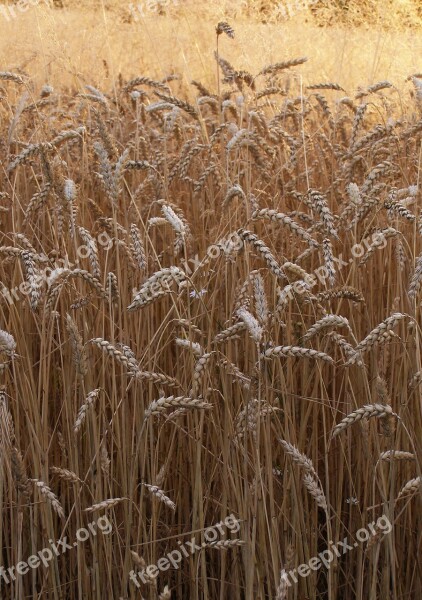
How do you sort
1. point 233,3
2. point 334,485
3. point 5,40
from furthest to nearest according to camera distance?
1. point 5,40
2. point 233,3
3. point 334,485

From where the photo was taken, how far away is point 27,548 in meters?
1.52

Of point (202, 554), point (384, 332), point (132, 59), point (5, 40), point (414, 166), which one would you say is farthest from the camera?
point (132, 59)

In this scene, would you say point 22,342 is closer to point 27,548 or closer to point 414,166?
point 27,548

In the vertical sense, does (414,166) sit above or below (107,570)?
above

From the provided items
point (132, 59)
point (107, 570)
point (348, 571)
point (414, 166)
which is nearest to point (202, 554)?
point (107, 570)

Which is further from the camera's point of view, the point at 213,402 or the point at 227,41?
the point at 227,41

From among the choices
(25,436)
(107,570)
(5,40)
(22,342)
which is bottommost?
(107,570)

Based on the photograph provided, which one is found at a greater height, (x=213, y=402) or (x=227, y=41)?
(x=227, y=41)

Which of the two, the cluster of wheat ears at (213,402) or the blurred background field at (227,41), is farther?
the blurred background field at (227,41)

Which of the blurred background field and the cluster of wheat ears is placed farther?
the blurred background field

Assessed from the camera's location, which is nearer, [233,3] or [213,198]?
[213,198]

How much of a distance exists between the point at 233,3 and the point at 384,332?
2.71 metres

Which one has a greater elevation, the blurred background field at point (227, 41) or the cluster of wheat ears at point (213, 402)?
the blurred background field at point (227, 41)

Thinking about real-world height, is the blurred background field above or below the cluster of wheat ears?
above
